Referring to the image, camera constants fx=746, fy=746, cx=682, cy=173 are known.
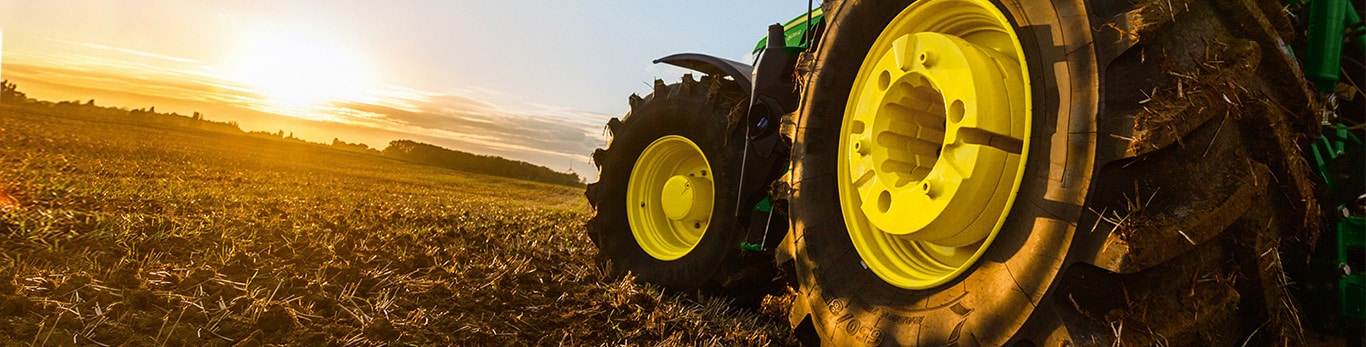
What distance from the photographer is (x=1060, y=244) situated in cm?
165

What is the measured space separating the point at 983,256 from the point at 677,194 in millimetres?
2236

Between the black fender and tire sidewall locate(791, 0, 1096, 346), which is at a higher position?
the black fender

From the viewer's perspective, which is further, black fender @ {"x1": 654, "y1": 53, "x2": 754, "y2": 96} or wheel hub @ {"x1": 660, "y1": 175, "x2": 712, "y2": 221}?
wheel hub @ {"x1": 660, "y1": 175, "x2": 712, "y2": 221}

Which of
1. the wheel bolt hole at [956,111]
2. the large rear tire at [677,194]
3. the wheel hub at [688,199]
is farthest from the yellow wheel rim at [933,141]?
the wheel hub at [688,199]

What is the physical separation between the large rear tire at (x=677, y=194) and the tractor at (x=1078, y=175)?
840mm

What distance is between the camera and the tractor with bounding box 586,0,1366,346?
1603mm

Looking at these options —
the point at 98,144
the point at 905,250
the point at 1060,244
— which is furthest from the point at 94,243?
the point at 98,144

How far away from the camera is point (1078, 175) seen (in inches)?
64.7

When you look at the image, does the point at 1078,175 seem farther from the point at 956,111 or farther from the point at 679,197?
the point at 679,197

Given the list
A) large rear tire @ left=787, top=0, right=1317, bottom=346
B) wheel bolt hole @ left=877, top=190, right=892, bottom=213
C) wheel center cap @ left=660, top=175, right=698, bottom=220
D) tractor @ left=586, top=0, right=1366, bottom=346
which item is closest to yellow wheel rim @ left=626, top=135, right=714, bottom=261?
wheel center cap @ left=660, top=175, right=698, bottom=220

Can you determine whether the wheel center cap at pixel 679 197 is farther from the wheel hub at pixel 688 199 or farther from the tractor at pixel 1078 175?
the tractor at pixel 1078 175

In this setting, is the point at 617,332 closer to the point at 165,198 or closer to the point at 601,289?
the point at 601,289

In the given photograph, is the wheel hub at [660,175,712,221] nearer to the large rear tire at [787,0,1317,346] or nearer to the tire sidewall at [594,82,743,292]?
the tire sidewall at [594,82,743,292]

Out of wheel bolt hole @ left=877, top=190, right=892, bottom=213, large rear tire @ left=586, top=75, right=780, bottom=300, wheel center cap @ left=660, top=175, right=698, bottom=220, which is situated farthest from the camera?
wheel center cap @ left=660, top=175, right=698, bottom=220
